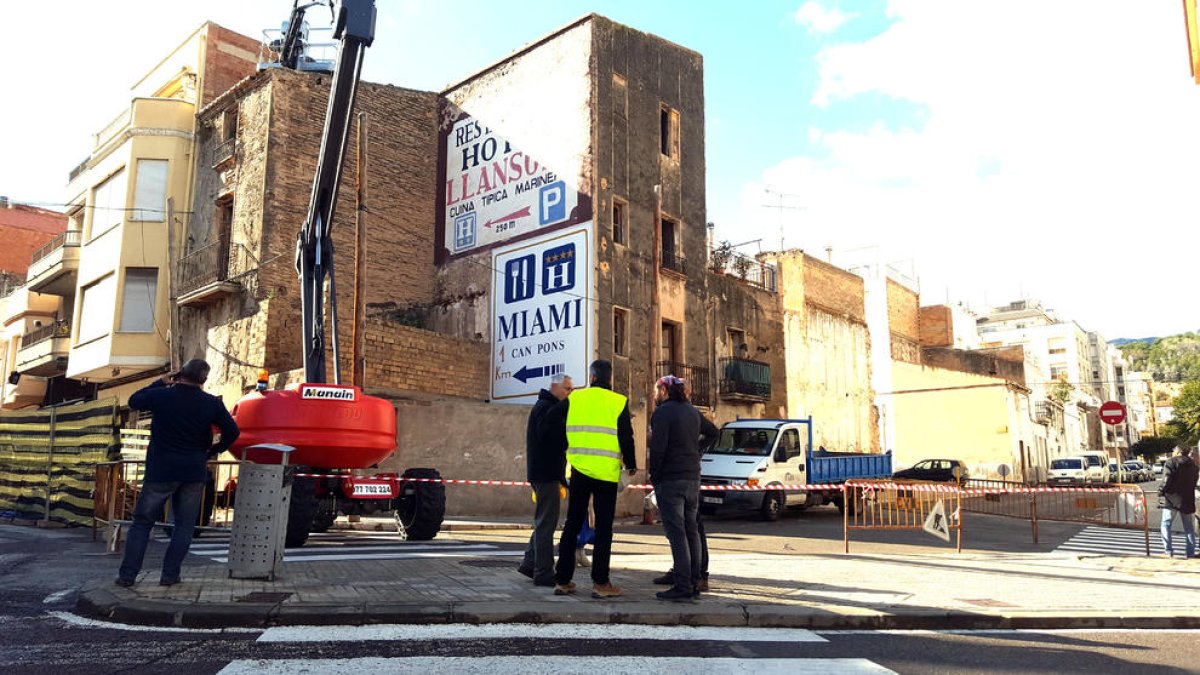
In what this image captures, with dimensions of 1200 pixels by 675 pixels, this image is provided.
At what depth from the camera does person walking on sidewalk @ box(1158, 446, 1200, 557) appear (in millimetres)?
11625

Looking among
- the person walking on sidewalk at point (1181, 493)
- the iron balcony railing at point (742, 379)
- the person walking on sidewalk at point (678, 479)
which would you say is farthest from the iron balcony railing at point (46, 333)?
the person walking on sidewalk at point (1181, 493)

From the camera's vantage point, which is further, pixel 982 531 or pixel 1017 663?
pixel 982 531

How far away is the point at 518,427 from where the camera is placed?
19469mm

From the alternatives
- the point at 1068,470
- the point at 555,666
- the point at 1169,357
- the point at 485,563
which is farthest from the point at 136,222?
the point at 1169,357

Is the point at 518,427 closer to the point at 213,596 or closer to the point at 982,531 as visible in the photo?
the point at 982,531

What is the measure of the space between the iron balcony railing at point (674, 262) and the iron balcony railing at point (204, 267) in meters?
11.8

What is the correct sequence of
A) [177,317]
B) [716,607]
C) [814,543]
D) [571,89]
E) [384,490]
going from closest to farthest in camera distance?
1. [716,607]
2. [384,490]
3. [814,543]
4. [571,89]
5. [177,317]

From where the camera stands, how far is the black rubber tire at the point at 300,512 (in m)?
9.93

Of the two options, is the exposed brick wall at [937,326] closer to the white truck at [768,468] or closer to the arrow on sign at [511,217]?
the white truck at [768,468]

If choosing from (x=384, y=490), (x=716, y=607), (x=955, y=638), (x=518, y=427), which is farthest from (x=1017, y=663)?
(x=518, y=427)

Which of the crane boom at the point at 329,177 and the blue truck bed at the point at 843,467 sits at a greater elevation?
the crane boom at the point at 329,177

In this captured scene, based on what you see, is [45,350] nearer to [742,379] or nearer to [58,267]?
[58,267]

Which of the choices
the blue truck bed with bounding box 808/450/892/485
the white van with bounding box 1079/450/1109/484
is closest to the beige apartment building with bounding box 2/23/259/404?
the blue truck bed with bounding box 808/450/892/485

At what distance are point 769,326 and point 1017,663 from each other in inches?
956
